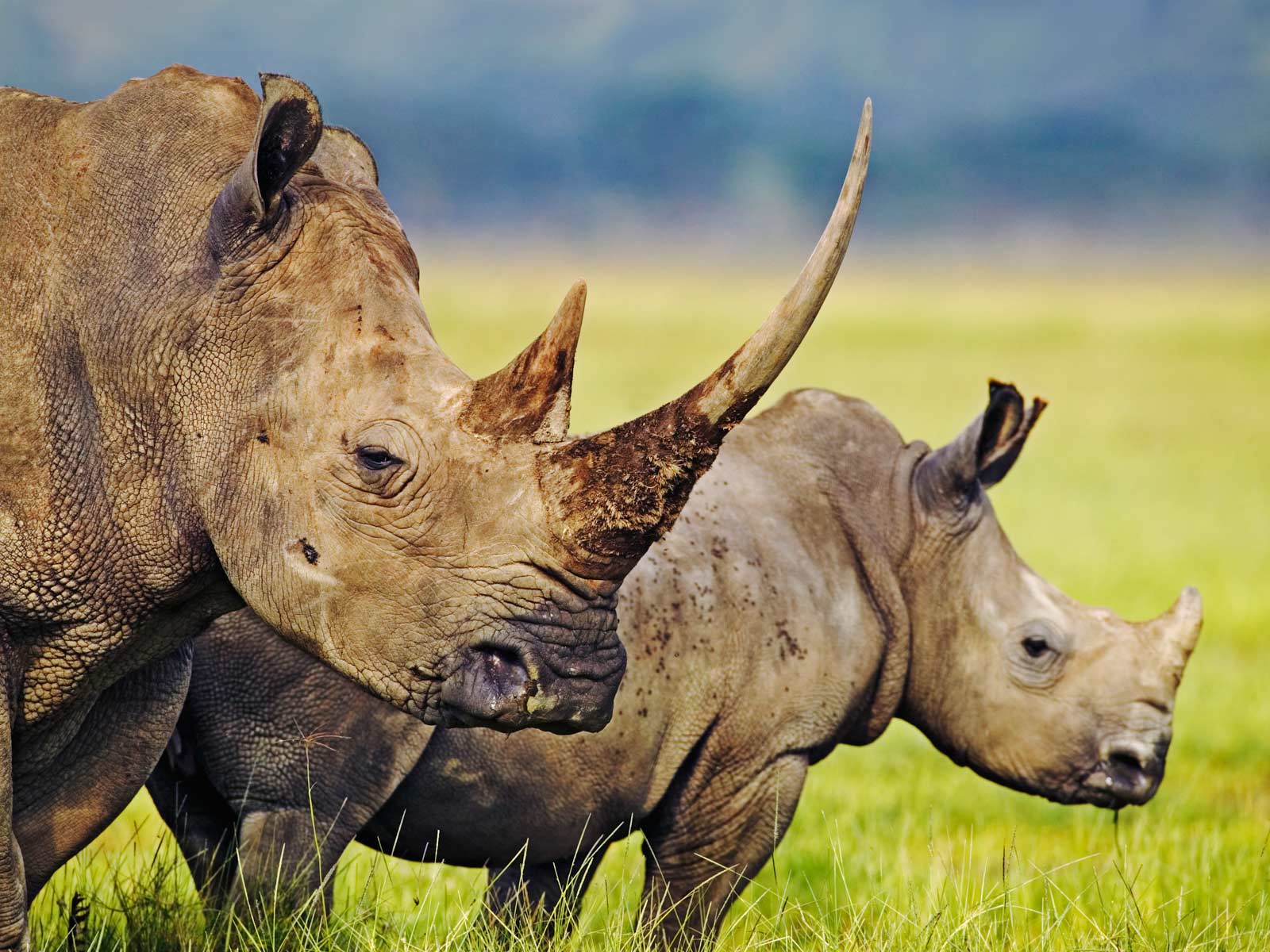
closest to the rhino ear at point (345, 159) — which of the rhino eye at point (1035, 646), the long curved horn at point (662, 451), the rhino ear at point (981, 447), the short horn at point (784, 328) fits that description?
the long curved horn at point (662, 451)

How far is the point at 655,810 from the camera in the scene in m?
5.47

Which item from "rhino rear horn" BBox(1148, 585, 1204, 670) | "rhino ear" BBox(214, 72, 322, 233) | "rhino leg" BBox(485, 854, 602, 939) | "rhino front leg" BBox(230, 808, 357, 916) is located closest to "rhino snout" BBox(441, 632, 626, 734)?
"rhino ear" BBox(214, 72, 322, 233)

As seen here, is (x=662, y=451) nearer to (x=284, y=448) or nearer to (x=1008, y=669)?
(x=284, y=448)

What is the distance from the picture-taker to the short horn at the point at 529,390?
11.8 feet

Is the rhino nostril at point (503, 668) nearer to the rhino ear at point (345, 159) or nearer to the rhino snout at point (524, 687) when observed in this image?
the rhino snout at point (524, 687)

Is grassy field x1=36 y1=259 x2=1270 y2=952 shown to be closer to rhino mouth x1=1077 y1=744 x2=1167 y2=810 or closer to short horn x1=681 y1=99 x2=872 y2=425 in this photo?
rhino mouth x1=1077 y1=744 x2=1167 y2=810

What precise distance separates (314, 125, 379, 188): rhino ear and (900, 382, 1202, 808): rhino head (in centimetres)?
255

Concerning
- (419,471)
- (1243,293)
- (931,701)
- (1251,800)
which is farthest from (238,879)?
(1243,293)

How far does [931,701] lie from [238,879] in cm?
254

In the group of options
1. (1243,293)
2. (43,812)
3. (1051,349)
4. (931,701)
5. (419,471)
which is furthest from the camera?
(1243,293)

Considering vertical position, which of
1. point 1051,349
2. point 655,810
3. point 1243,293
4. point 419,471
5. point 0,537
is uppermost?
point 1243,293

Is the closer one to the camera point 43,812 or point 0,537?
point 0,537

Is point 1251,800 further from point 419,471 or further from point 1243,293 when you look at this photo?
point 1243,293

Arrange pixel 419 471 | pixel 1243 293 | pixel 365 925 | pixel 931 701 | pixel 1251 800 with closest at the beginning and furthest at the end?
1. pixel 419 471
2. pixel 365 925
3. pixel 931 701
4. pixel 1251 800
5. pixel 1243 293
